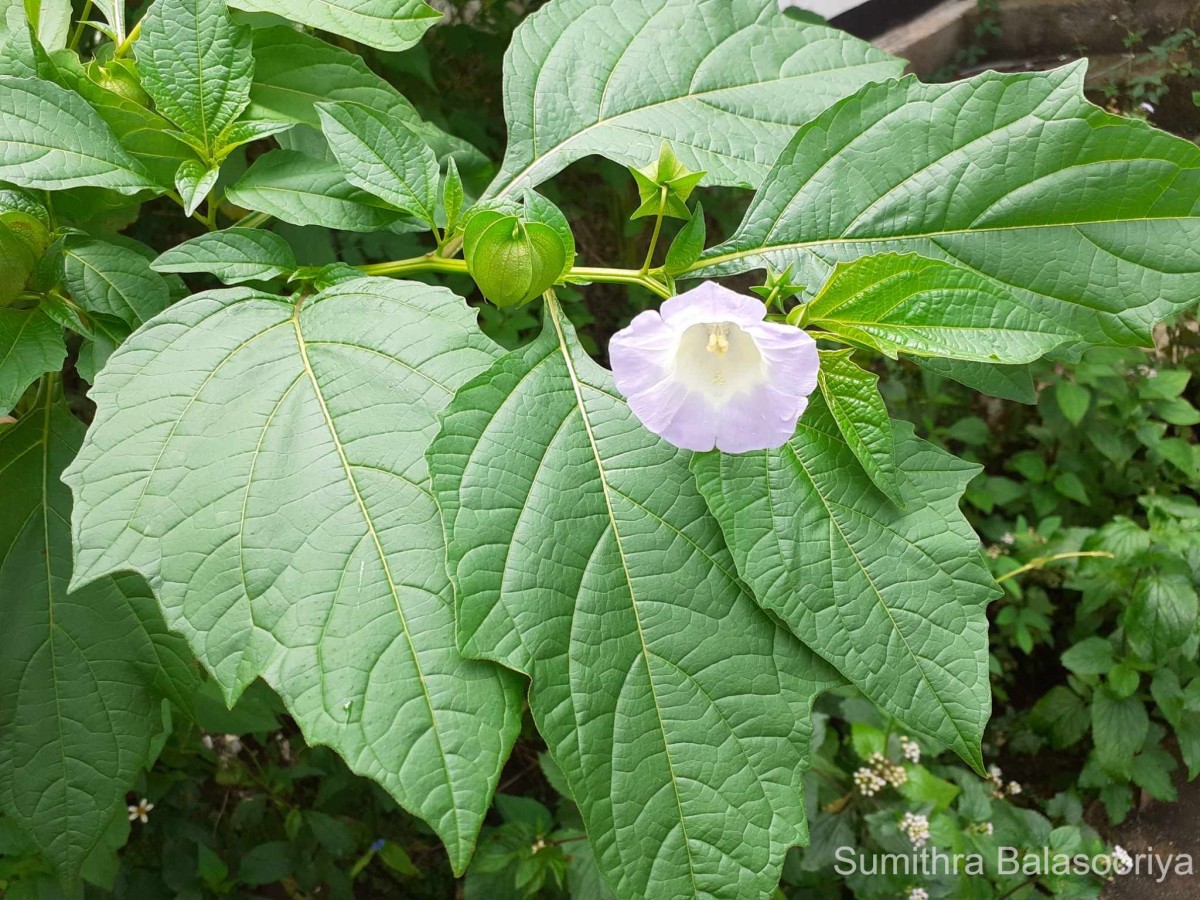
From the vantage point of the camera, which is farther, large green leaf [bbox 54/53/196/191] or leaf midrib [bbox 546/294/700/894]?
large green leaf [bbox 54/53/196/191]

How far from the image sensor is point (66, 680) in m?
0.75

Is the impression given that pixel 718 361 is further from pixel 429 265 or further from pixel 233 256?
pixel 233 256

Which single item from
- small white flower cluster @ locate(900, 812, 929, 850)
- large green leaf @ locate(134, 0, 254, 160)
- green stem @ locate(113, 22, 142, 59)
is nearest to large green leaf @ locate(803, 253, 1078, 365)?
large green leaf @ locate(134, 0, 254, 160)

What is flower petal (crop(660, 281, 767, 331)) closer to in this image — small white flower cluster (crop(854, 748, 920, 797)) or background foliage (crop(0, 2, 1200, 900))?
background foliage (crop(0, 2, 1200, 900))

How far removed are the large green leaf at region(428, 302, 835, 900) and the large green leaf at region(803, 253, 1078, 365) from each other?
0.50 feet

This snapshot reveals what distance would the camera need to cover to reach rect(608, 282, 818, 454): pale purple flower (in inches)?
24.1

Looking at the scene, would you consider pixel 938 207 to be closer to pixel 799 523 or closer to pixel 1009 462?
pixel 799 523

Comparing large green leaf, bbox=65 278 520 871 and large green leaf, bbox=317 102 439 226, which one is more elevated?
large green leaf, bbox=317 102 439 226

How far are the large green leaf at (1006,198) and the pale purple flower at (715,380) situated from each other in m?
0.16

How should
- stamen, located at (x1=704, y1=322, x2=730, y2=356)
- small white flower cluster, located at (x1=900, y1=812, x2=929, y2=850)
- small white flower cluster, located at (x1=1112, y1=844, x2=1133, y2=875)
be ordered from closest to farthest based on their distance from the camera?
stamen, located at (x1=704, y1=322, x2=730, y2=356)
small white flower cluster, located at (x1=900, y1=812, x2=929, y2=850)
small white flower cluster, located at (x1=1112, y1=844, x2=1133, y2=875)

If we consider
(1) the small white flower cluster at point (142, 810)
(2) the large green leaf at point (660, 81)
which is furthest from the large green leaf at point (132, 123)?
(1) the small white flower cluster at point (142, 810)

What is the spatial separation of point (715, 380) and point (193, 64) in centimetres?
46

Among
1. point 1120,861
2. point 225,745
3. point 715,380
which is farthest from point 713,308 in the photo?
point 1120,861

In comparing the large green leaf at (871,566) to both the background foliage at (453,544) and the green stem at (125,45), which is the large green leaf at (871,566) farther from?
the green stem at (125,45)
